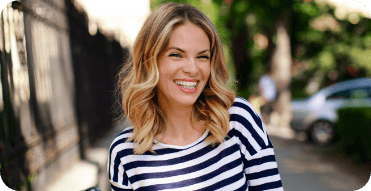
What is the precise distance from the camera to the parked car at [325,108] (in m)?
7.66

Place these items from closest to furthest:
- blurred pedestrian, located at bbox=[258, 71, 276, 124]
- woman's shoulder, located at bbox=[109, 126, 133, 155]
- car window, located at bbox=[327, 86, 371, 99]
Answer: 1. woman's shoulder, located at bbox=[109, 126, 133, 155]
2. car window, located at bbox=[327, 86, 371, 99]
3. blurred pedestrian, located at bbox=[258, 71, 276, 124]

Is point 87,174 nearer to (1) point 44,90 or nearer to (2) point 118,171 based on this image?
(1) point 44,90

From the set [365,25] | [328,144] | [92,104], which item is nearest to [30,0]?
[92,104]

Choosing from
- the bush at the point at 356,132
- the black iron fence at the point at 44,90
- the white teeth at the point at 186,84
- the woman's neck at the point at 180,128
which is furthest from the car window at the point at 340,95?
the white teeth at the point at 186,84

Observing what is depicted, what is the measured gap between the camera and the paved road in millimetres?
4898

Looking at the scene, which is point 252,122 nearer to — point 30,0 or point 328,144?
point 30,0

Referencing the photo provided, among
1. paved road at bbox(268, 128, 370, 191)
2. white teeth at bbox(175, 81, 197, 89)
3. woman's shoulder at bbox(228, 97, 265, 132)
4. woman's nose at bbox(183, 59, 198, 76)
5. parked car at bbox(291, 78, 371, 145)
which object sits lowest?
paved road at bbox(268, 128, 370, 191)

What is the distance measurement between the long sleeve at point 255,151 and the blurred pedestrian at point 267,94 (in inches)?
373

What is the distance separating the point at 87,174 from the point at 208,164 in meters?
3.76

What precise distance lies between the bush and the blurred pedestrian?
4.21 meters

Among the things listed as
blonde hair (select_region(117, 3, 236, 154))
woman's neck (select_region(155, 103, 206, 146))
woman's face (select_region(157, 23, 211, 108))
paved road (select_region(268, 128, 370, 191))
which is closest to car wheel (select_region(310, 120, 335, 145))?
paved road (select_region(268, 128, 370, 191))

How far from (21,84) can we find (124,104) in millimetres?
2043

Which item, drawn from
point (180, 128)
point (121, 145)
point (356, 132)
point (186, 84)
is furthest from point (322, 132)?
point (121, 145)

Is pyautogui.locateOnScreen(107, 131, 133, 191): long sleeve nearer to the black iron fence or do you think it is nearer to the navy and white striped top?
the navy and white striped top
